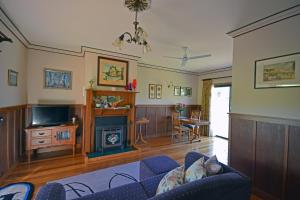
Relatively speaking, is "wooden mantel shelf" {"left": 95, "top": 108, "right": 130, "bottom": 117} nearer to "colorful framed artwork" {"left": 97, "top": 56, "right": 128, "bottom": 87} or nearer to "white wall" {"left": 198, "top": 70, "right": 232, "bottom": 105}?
"colorful framed artwork" {"left": 97, "top": 56, "right": 128, "bottom": 87}

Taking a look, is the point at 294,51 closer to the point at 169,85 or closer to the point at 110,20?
the point at 110,20

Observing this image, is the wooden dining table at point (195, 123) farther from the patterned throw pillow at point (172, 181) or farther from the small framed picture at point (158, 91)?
the patterned throw pillow at point (172, 181)

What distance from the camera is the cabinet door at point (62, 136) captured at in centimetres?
360

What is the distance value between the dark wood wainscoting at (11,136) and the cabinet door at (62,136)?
663mm

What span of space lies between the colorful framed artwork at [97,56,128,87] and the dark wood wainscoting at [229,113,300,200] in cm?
283

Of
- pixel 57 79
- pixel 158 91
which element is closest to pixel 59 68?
pixel 57 79

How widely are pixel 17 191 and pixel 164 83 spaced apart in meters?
4.90

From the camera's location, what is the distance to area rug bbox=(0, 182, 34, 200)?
2115 mm

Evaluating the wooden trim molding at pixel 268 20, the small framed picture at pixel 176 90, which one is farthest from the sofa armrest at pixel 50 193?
the small framed picture at pixel 176 90

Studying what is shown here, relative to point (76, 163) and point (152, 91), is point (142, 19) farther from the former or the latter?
point (152, 91)

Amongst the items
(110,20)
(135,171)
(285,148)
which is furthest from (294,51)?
(135,171)

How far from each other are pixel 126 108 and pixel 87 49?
1.73 m

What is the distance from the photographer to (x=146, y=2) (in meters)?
1.88

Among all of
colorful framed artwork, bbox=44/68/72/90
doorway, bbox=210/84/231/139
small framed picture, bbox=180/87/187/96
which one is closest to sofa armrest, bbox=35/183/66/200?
colorful framed artwork, bbox=44/68/72/90
